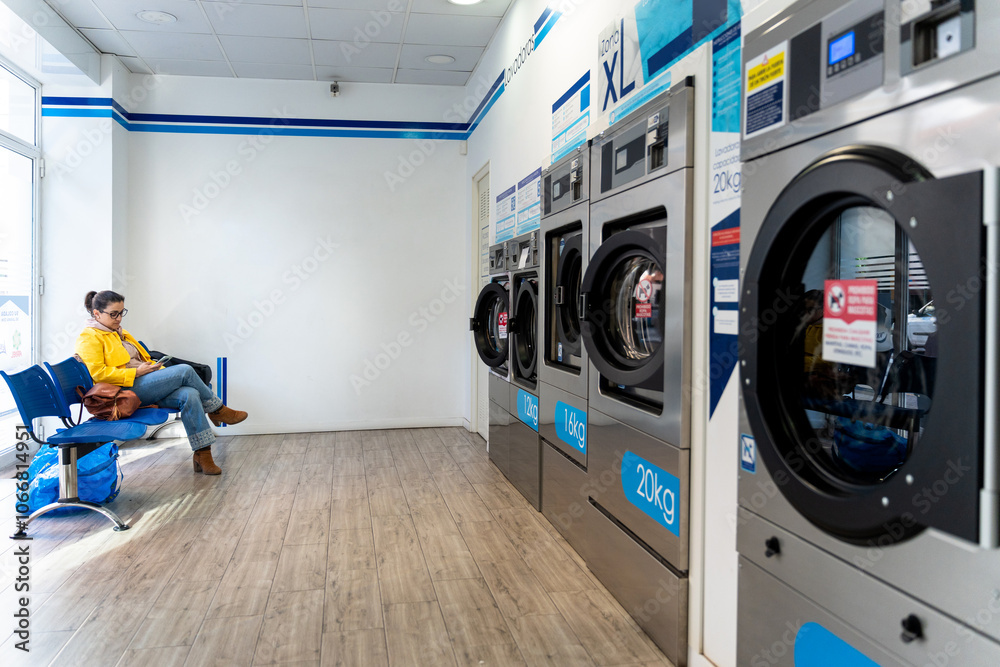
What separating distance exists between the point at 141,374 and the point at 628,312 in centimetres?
300

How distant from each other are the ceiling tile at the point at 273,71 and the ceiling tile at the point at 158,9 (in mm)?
684

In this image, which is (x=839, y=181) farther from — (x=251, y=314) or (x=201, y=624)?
(x=251, y=314)

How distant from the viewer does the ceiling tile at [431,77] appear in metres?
5.40

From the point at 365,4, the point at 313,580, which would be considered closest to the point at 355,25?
the point at 365,4

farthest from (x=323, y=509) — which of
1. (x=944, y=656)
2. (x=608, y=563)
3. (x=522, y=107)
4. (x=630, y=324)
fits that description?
(x=944, y=656)

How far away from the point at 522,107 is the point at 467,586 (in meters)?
2.77

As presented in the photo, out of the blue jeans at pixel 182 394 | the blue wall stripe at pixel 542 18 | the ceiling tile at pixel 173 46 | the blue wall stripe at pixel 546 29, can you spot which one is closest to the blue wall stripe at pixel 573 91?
the blue wall stripe at pixel 546 29

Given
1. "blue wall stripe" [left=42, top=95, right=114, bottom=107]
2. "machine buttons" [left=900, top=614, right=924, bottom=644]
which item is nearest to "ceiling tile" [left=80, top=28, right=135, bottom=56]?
"blue wall stripe" [left=42, top=95, right=114, bottom=107]

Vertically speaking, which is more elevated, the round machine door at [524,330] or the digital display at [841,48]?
the digital display at [841,48]

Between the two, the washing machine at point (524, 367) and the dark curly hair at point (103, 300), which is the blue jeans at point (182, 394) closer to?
the dark curly hair at point (103, 300)

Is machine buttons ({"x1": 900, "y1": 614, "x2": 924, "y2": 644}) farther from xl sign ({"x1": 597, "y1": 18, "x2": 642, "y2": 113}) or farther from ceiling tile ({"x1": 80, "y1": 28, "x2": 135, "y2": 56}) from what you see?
ceiling tile ({"x1": 80, "y1": 28, "x2": 135, "y2": 56})

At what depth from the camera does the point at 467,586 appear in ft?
8.20

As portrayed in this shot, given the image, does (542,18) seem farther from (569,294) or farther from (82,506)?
(82,506)

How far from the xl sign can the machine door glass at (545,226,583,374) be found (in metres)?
0.58
